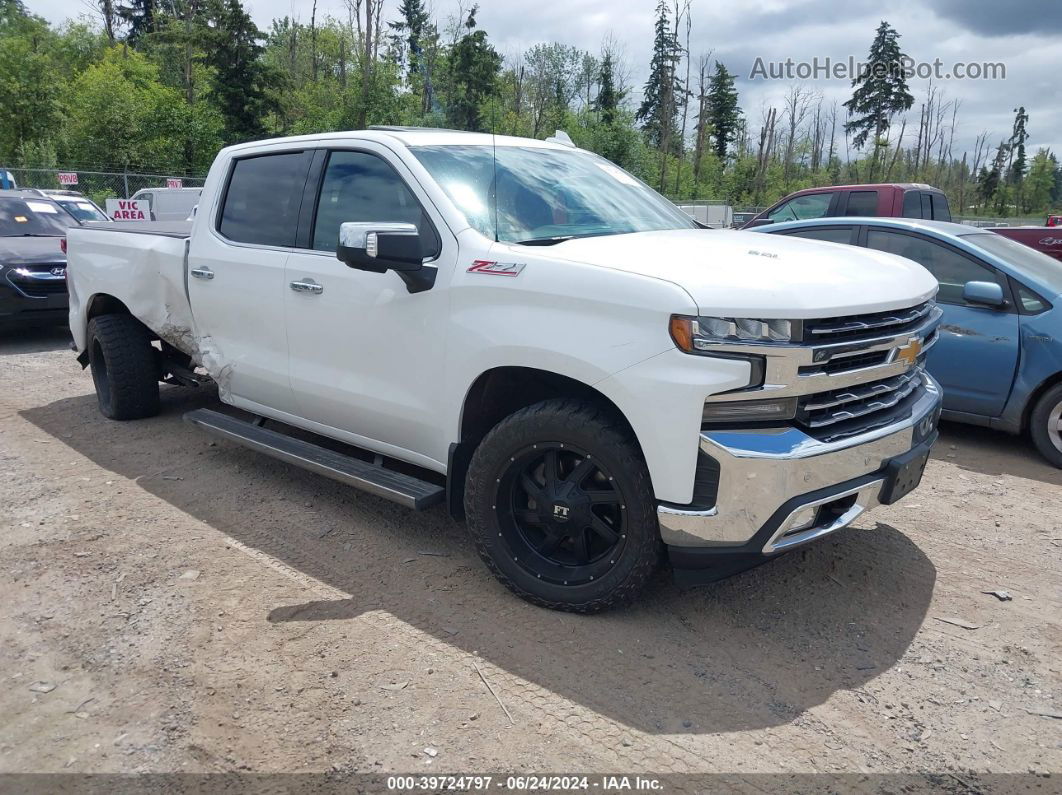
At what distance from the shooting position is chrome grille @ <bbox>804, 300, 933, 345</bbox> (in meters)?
2.87

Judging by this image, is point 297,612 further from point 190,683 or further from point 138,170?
point 138,170

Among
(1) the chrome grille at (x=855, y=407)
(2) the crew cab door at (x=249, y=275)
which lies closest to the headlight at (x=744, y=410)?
(1) the chrome grille at (x=855, y=407)

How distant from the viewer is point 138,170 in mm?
32875

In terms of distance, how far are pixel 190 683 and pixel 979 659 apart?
9.96 ft

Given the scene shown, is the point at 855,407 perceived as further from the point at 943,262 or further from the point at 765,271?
the point at 943,262

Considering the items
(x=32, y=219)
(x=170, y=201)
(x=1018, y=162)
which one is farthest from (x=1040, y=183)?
(x=32, y=219)

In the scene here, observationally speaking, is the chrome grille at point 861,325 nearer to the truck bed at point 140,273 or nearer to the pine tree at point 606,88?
the truck bed at point 140,273

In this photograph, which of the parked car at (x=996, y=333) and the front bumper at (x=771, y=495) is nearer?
the front bumper at (x=771, y=495)

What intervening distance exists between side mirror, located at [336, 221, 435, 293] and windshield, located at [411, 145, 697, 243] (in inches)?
12.9

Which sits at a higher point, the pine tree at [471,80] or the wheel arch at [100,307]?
the pine tree at [471,80]

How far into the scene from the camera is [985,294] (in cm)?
564

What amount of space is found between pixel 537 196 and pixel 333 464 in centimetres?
170

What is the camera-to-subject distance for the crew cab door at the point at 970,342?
564cm

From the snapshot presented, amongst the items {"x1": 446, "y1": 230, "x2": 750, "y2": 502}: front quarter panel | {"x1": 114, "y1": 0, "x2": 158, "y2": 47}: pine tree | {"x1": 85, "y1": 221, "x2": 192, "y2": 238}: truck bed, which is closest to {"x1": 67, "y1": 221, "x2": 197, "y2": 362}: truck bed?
{"x1": 85, "y1": 221, "x2": 192, "y2": 238}: truck bed
